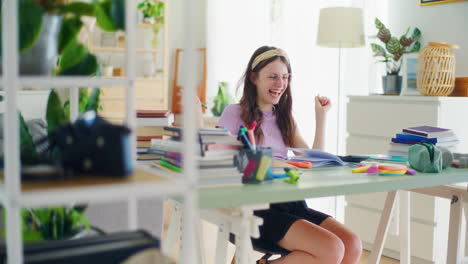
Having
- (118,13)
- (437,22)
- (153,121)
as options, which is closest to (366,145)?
(437,22)

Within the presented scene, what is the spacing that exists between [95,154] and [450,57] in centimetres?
274

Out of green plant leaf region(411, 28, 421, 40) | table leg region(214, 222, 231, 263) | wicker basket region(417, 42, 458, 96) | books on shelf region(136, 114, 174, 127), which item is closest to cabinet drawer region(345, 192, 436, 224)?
wicker basket region(417, 42, 458, 96)

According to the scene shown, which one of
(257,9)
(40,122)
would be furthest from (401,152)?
(257,9)

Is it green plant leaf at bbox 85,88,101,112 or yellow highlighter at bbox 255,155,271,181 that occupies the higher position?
green plant leaf at bbox 85,88,101,112

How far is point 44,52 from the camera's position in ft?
4.10

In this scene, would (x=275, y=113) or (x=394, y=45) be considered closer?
(x=275, y=113)

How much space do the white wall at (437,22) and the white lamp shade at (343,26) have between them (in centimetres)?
50

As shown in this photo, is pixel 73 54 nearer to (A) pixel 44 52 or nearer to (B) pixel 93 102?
(A) pixel 44 52

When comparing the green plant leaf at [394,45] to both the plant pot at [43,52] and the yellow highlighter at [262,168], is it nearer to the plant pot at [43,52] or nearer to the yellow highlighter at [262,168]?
the yellow highlighter at [262,168]

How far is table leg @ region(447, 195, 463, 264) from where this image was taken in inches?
89.9

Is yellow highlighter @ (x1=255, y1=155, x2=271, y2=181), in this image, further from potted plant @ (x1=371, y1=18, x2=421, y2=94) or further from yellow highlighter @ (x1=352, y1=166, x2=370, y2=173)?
potted plant @ (x1=371, y1=18, x2=421, y2=94)

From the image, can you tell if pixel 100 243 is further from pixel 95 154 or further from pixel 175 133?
pixel 175 133

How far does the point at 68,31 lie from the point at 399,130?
8.21 ft

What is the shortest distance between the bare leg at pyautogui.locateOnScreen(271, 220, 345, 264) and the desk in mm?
247
